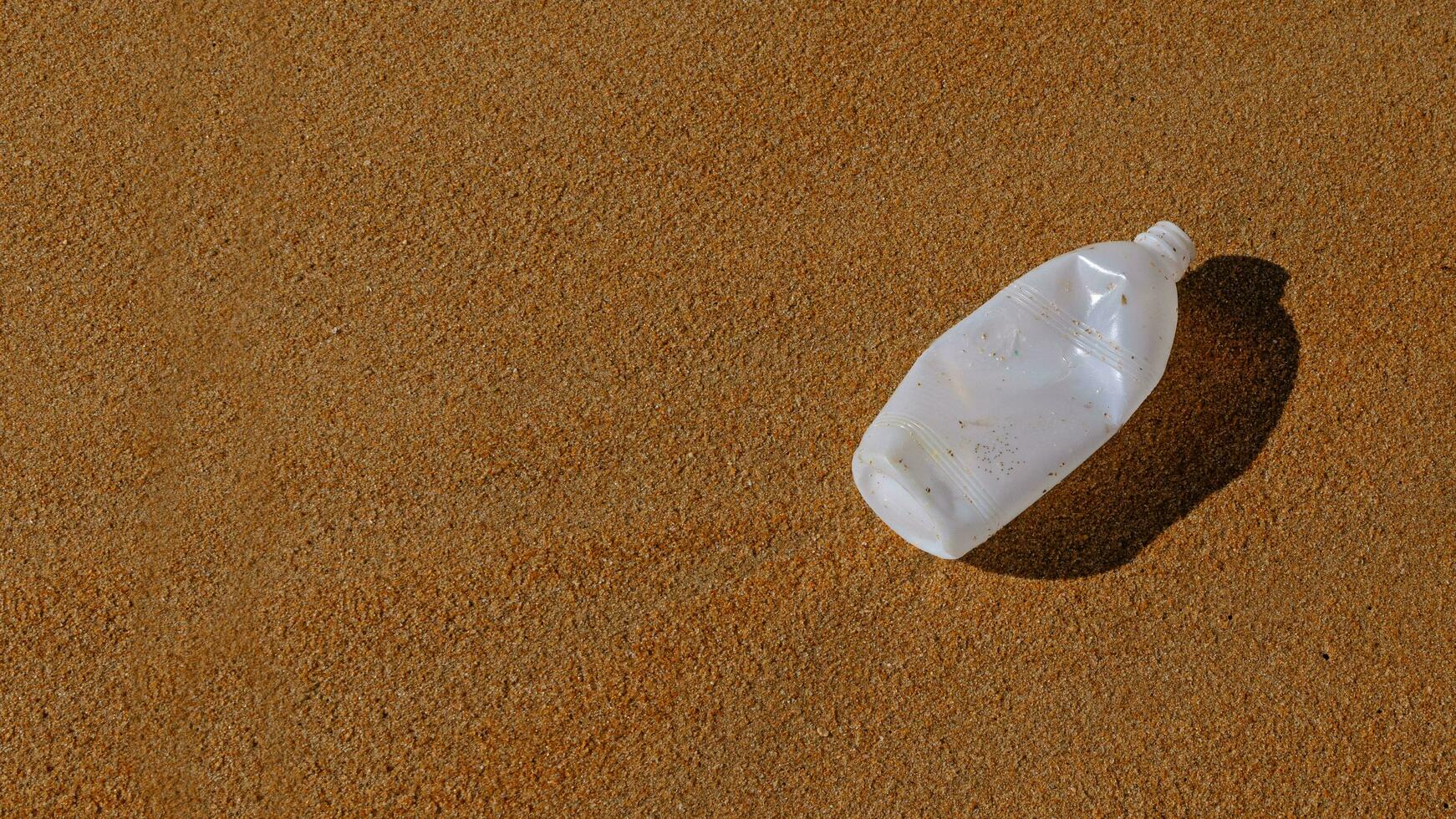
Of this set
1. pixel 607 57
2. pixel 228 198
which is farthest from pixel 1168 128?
pixel 228 198

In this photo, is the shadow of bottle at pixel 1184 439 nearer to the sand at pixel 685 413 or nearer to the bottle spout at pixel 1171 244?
the sand at pixel 685 413

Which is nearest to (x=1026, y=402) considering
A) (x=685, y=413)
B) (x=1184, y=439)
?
(x=1184, y=439)

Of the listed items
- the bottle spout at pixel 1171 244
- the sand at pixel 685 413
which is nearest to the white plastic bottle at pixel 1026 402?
the bottle spout at pixel 1171 244

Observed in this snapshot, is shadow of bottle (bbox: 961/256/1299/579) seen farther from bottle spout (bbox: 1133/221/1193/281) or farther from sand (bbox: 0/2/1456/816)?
bottle spout (bbox: 1133/221/1193/281)

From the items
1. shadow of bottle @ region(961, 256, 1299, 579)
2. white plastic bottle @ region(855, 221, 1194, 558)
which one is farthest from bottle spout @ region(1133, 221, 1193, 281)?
shadow of bottle @ region(961, 256, 1299, 579)

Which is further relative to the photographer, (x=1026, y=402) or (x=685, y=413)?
(x=685, y=413)

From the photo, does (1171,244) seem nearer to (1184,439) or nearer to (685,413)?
(1184,439)
